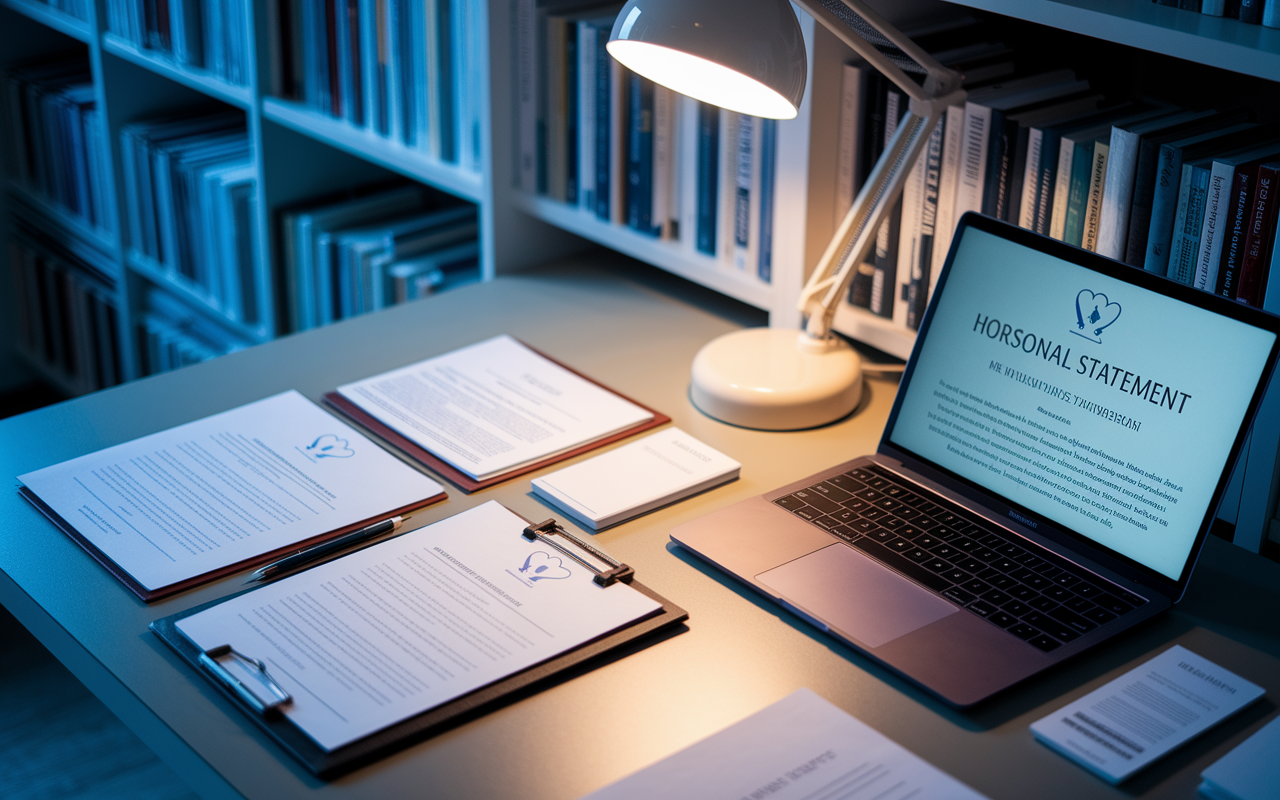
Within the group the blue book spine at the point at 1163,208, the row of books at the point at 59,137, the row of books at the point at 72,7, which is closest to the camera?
the blue book spine at the point at 1163,208

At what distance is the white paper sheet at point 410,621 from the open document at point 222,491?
2.8 inches

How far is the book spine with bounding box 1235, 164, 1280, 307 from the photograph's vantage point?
3.23 ft

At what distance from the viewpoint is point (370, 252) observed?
6.23ft

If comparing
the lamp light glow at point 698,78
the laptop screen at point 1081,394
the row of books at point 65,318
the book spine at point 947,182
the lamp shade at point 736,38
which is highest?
the lamp shade at point 736,38

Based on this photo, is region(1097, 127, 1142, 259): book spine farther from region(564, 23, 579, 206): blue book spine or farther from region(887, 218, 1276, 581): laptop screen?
region(564, 23, 579, 206): blue book spine

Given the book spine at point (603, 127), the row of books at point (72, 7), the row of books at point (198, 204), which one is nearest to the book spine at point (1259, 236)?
the book spine at point (603, 127)

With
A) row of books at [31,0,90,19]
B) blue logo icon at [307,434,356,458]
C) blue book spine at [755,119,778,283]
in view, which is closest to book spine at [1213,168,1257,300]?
blue book spine at [755,119,778,283]

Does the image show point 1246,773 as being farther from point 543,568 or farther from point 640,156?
point 640,156

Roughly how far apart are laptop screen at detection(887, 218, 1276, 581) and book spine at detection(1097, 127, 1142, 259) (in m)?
0.09

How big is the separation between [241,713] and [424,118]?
1.06 m

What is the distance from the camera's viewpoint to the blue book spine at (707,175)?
4.55ft

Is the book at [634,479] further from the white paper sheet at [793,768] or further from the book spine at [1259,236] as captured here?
the book spine at [1259,236]

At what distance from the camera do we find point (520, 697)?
87 centimetres

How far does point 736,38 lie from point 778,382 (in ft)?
1.31
